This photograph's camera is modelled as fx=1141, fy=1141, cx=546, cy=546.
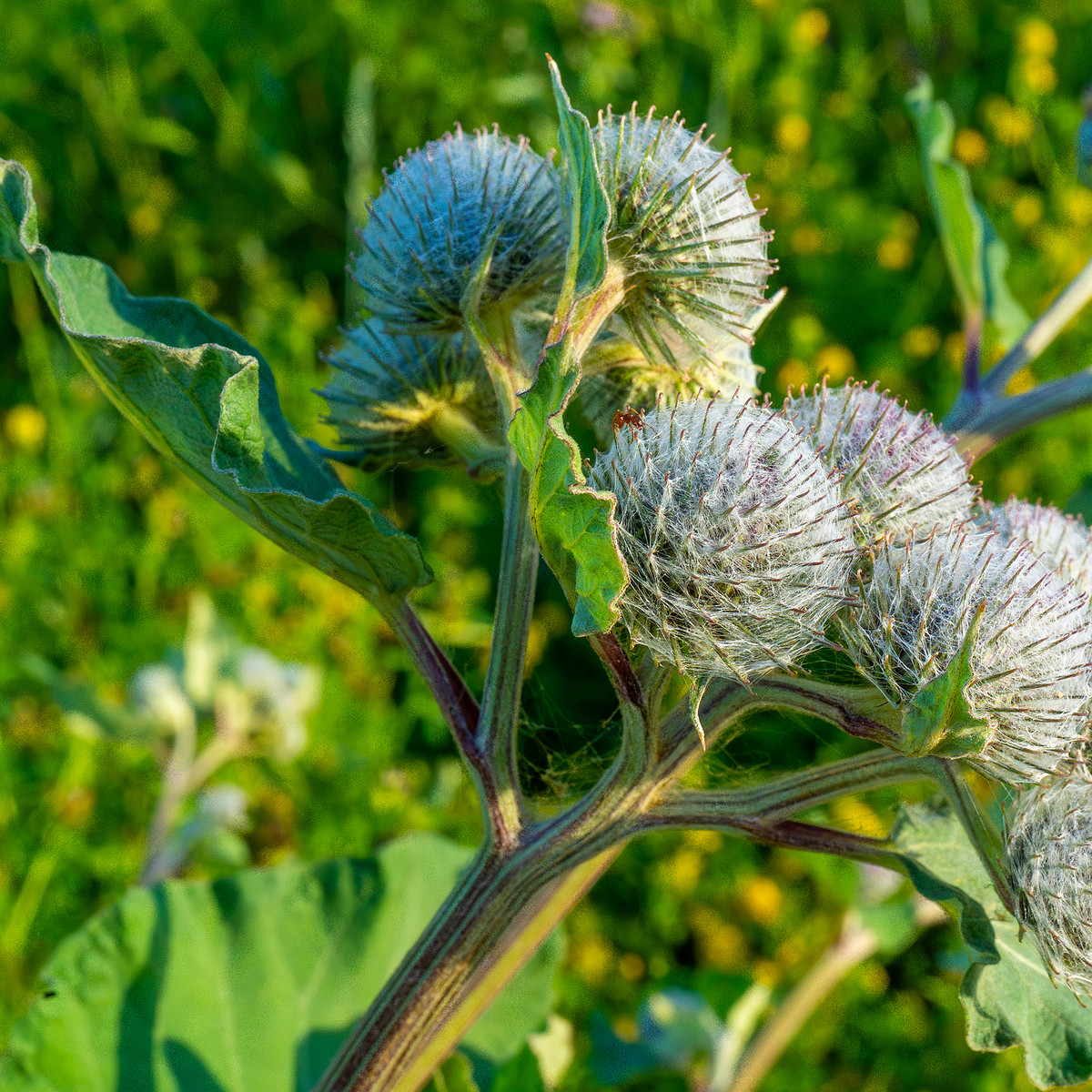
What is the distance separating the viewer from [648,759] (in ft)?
3.49

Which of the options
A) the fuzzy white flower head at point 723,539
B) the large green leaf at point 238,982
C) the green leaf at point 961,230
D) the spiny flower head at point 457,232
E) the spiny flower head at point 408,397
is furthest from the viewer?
the green leaf at point 961,230

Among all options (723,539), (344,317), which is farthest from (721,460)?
(344,317)

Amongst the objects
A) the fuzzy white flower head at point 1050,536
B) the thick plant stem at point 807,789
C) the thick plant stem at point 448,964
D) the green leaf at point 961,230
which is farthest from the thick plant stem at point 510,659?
the green leaf at point 961,230

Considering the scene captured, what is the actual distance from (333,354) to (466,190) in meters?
0.27

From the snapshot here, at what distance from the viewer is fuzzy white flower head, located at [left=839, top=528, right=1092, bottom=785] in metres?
1.00

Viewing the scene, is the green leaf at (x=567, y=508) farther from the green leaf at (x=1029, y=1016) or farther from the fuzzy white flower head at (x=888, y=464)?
the green leaf at (x=1029, y=1016)

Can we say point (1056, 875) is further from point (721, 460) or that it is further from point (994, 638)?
point (721, 460)

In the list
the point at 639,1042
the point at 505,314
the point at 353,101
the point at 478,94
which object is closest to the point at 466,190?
the point at 505,314

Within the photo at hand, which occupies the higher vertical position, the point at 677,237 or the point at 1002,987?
the point at 677,237

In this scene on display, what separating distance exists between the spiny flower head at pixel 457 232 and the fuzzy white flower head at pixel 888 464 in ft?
1.08

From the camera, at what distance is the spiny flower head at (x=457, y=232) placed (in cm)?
123

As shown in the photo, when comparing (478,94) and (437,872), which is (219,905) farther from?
(478,94)

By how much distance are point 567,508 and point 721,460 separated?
0.54ft

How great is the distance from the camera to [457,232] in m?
1.26
